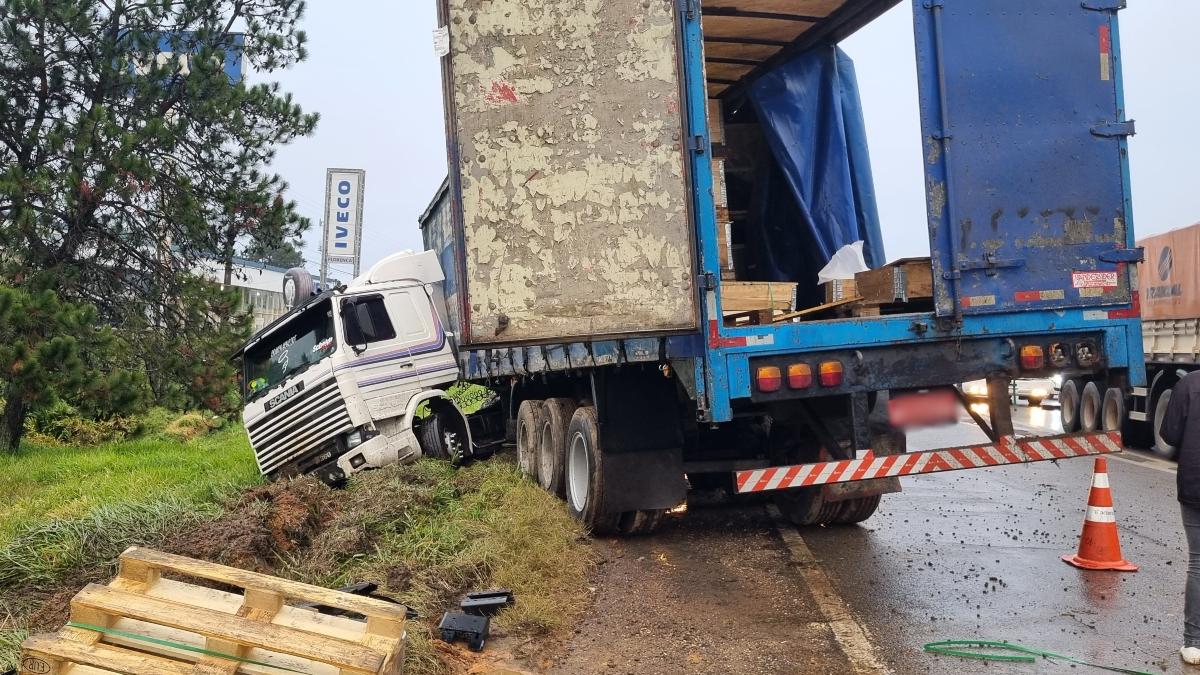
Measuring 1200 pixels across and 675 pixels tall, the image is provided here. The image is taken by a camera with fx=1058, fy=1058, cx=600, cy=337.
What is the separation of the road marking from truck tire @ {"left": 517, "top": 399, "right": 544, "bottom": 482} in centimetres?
283

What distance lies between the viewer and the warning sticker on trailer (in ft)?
20.7

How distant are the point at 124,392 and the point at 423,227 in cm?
456

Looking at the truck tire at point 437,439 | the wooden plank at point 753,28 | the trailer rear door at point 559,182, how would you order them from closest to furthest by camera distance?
the trailer rear door at point 559,182 → the wooden plank at point 753,28 → the truck tire at point 437,439

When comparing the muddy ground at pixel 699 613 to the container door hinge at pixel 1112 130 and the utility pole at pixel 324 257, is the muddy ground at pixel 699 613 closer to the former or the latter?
the container door hinge at pixel 1112 130

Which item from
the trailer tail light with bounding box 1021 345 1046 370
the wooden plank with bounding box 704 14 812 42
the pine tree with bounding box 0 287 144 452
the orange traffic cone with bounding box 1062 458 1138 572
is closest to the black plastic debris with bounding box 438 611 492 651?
the trailer tail light with bounding box 1021 345 1046 370

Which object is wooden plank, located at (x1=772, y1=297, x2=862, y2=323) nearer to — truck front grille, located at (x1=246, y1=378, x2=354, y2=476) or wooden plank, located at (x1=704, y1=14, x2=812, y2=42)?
wooden plank, located at (x1=704, y1=14, x2=812, y2=42)

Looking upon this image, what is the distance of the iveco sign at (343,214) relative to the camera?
2278 centimetres

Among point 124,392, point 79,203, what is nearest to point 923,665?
point 124,392

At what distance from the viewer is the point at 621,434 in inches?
297

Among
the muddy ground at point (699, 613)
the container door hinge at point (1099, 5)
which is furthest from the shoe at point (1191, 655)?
the container door hinge at point (1099, 5)

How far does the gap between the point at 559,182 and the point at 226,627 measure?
305 cm

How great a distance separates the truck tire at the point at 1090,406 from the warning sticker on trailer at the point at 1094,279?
8.94 metres

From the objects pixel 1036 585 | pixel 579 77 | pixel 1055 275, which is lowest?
pixel 1036 585

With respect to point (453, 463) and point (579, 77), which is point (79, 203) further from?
point (579, 77)
